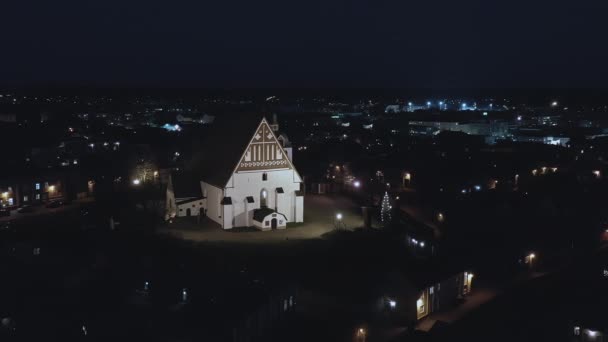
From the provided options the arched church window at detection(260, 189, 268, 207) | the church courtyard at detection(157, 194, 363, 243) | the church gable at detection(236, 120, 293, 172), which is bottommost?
Answer: the church courtyard at detection(157, 194, 363, 243)

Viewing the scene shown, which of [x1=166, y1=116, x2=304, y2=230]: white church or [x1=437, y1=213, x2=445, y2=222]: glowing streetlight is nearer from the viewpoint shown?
[x1=166, y1=116, x2=304, y2=230]: white church

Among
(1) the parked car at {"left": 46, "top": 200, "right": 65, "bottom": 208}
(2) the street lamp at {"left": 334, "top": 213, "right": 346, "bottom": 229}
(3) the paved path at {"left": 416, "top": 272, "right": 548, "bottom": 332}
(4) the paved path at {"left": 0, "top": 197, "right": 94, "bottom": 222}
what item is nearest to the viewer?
(3) the paved path at {"left": 416, "top": 272, "right": 548, "bottom": 332}

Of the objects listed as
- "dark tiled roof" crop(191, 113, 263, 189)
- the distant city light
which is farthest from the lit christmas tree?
the distant city light

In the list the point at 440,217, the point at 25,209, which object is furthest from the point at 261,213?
the point at 25,209

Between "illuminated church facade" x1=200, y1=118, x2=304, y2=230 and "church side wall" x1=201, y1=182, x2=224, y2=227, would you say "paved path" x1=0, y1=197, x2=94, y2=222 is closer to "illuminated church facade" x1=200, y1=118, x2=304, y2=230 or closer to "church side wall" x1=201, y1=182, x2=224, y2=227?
"church side wall" x1=201, y1=182, x2=224, y2=227

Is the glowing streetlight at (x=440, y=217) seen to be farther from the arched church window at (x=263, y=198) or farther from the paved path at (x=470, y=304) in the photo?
the arched church window at (x=263, y=198)

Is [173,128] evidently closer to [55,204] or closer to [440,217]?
[55,204]

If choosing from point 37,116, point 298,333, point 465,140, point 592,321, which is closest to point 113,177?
point 298,333

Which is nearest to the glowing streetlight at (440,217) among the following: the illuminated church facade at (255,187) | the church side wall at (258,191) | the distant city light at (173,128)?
the illuminated church facade at (255,187)

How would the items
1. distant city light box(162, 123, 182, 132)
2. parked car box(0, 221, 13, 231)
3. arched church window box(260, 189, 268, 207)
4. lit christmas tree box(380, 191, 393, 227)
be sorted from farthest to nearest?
distant city light box(162, 123, 182, 132) → arched church window box(260, 189, 268, 207) → lit christmas tree box(380, 191, 393, 227) → parked car box(0, 221, 13, 231)
